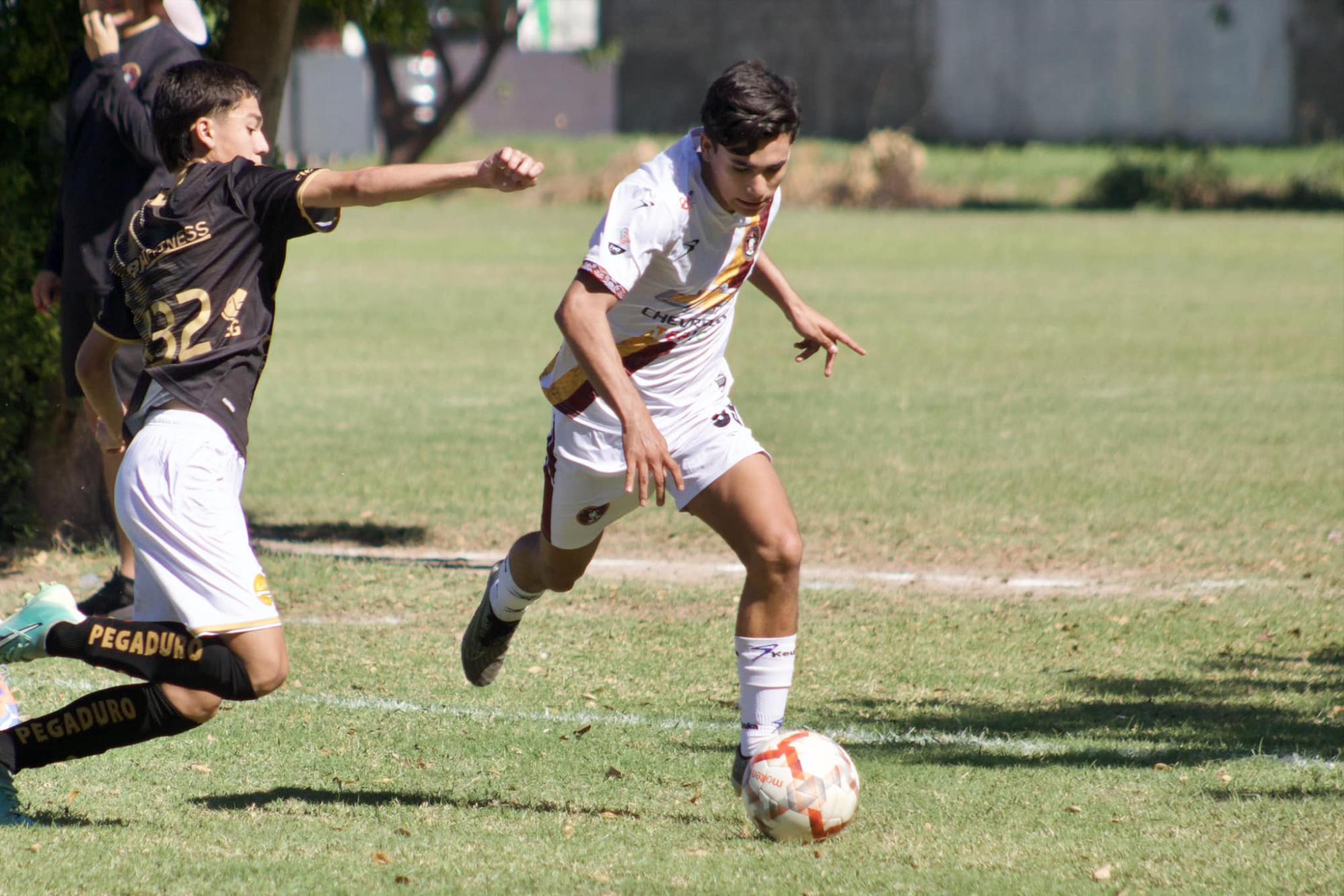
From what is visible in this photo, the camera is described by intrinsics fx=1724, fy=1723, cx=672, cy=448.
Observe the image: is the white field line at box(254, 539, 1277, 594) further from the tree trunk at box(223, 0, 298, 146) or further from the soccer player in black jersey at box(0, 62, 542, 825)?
the soccer player in black jersey at box(0, 62, 542, 825)

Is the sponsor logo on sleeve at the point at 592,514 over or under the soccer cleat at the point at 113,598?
over

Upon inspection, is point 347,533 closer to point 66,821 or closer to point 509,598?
point 509,598

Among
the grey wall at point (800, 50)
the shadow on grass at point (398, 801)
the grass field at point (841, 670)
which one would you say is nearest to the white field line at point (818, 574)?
the grass field at point (841, 670)

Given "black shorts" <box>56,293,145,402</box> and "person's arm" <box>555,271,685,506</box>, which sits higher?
"person's arm" <box>555,271,685,506</box>

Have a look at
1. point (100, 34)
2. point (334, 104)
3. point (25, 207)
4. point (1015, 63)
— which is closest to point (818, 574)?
point (100, 34)

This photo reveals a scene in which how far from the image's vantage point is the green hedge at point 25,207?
313 inches

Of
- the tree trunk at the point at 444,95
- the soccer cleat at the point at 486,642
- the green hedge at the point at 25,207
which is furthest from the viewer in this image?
the tree trunk at the point at 444,95

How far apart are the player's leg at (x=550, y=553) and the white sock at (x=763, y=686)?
1.90 ft

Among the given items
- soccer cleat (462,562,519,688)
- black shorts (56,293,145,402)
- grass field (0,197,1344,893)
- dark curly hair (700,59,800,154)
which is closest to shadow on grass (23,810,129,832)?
grass field (0,197,1344,893)

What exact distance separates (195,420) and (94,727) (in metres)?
0.85

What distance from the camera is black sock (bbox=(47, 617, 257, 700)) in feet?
14.5

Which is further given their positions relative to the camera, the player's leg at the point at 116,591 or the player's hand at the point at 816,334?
the player's leg at the point at 116,591

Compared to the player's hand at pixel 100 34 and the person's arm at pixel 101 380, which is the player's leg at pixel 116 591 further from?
the person's arm at pixel 101 380

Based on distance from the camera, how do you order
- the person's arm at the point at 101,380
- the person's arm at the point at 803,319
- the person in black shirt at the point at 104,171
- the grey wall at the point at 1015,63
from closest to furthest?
the person's arm at the point at 101,380 → the person's arm at the point at 803,319 → the person in black shirt at the point at 104,171 → the grey wall at the point at 1015,63
